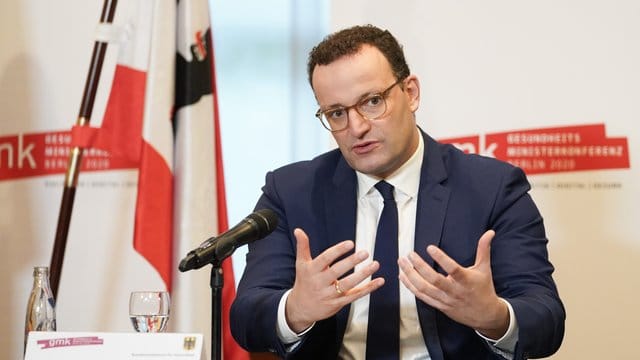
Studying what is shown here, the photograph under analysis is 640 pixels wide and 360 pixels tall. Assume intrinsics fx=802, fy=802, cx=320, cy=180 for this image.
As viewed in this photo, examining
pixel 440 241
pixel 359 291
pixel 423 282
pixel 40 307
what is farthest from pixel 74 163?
pixel 423 282

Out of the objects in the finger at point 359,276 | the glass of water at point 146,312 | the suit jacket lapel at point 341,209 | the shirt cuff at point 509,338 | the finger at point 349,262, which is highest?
the suit jacket lapel at point 341,209

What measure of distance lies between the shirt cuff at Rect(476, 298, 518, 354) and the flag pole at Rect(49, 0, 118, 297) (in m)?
1.91

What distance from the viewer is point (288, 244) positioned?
2521mm

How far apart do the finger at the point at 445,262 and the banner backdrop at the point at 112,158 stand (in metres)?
1.65

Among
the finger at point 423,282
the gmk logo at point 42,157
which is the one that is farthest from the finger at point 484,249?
the gmk logo at point 42,157

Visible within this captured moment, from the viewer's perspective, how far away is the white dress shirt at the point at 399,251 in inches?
87.2

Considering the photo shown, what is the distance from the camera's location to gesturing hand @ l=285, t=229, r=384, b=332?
186 centimetres

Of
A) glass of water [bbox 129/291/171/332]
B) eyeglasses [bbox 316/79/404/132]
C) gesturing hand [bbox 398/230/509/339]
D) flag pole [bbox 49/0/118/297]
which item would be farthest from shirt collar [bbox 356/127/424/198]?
flag pole [bbox 49/0/118/297]

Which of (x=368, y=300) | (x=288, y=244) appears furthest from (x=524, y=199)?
(x=288, y=244)

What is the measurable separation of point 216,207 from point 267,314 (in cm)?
125

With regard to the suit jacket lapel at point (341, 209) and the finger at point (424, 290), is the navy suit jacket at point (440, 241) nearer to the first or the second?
the suit jacket lapel at point (341, 209)

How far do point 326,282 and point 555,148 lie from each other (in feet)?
5.96

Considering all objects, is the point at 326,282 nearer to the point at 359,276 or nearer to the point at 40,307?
the point at 359,276

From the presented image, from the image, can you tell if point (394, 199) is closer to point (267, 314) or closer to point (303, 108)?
point (267, 314)
